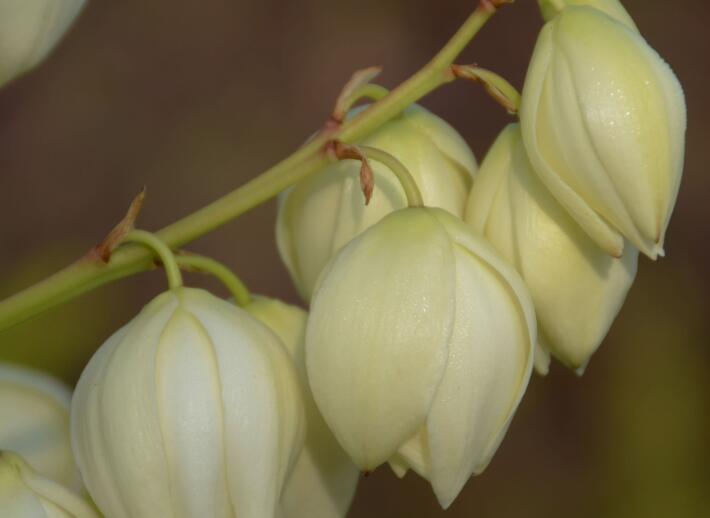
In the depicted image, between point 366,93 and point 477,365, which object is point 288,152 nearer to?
point 366,93

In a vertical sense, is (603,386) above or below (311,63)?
below

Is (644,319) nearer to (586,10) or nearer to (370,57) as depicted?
(370,57)

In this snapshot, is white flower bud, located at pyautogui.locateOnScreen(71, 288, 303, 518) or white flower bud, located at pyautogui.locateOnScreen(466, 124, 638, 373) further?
white flower bud, located at pyautogui.locateOnScreen(466, 124, 638, 373)

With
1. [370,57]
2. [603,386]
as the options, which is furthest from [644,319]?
[370,57]

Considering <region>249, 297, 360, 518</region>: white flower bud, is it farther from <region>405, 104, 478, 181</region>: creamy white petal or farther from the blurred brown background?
the blurred brown background

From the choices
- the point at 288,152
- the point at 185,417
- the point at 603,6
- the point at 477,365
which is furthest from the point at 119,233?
the point at 288,152

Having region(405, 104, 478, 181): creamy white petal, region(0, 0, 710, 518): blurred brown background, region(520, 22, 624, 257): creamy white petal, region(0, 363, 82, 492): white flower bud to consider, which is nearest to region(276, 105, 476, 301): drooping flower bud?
region(405, 104, 478, 181): creamy white petal
